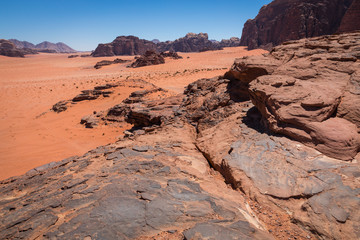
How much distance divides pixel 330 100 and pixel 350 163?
116cm

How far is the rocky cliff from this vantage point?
6.77 feet

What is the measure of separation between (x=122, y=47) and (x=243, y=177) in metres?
71.2

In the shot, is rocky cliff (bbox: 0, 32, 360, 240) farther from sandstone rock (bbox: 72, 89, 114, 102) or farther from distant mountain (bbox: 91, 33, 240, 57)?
distant mountain (bbox: 91, 33, 240, 57)

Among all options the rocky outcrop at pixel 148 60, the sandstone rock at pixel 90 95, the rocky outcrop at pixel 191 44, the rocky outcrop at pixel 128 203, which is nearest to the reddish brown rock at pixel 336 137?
the rocky outcrop at pixel 128 203

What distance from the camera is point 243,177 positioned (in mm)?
2980

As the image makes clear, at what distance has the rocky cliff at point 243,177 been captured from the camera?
206 centimetres

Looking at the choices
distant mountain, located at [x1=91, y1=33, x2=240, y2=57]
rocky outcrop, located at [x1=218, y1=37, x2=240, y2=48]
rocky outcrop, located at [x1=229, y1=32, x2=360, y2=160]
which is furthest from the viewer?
rocky outcrop, located at [x1=218, y1=37, x2=240, y2=48]

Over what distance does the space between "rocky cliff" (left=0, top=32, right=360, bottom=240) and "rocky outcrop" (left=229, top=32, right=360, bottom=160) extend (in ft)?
0.06

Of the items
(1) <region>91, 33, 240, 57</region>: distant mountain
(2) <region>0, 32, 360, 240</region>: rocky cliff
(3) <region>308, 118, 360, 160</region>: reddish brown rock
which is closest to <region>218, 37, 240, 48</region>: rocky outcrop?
(1) <region>91, 33, 240, 57</region>: distant mountain

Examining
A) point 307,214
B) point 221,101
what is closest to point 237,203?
point 307,214

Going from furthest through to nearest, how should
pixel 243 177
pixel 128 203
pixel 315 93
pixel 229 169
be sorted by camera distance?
pixel 315 93 → pixel 229 169 → pixel 243 177 → pixel 128 203

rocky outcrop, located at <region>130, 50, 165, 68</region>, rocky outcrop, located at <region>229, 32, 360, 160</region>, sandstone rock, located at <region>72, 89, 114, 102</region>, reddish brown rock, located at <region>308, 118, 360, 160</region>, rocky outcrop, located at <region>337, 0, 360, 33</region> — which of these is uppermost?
rocky outcrop, located at <region>337, 0, 360, 33</region>

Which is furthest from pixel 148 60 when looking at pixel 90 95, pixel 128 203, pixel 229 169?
pixel 128 203

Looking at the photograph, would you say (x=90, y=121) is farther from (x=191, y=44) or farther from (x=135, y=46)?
(x=191, y=44)
